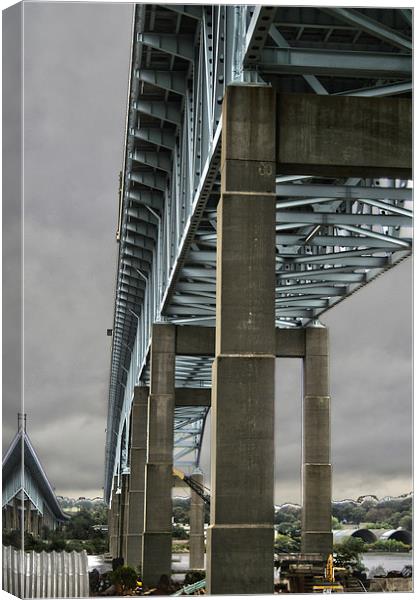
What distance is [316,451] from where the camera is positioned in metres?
45.2

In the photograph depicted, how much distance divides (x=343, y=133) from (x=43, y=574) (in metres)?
11.2

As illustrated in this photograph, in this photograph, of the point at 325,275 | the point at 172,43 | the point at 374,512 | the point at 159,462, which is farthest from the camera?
the point at 374,512

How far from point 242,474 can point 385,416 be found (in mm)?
56254

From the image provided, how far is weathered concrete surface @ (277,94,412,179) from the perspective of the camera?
64.4 ft

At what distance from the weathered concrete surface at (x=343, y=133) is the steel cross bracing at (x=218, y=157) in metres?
1.13

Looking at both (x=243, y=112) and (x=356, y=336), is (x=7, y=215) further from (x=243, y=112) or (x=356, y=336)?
(x=356, y=336)

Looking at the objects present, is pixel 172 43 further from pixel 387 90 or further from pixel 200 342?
pixel 200 342

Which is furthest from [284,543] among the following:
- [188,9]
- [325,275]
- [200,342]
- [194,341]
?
[188,9]

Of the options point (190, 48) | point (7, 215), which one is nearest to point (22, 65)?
point (7, 215)

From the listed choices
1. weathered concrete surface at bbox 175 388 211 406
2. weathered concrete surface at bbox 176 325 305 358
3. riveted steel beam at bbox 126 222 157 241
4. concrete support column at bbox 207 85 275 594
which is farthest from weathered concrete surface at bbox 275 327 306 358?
concrete support column at bbox 207 85 275 594

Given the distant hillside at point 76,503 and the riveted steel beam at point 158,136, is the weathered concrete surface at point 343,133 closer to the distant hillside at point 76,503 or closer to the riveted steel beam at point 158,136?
the riveted steel beam at point 158,136

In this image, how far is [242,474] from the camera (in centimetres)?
1861

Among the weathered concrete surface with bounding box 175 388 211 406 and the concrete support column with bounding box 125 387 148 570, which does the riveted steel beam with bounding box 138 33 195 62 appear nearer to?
the weathered concrete surface with bounding box 175 388 211 406

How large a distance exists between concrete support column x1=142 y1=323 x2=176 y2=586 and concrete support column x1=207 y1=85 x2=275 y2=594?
2611cm
